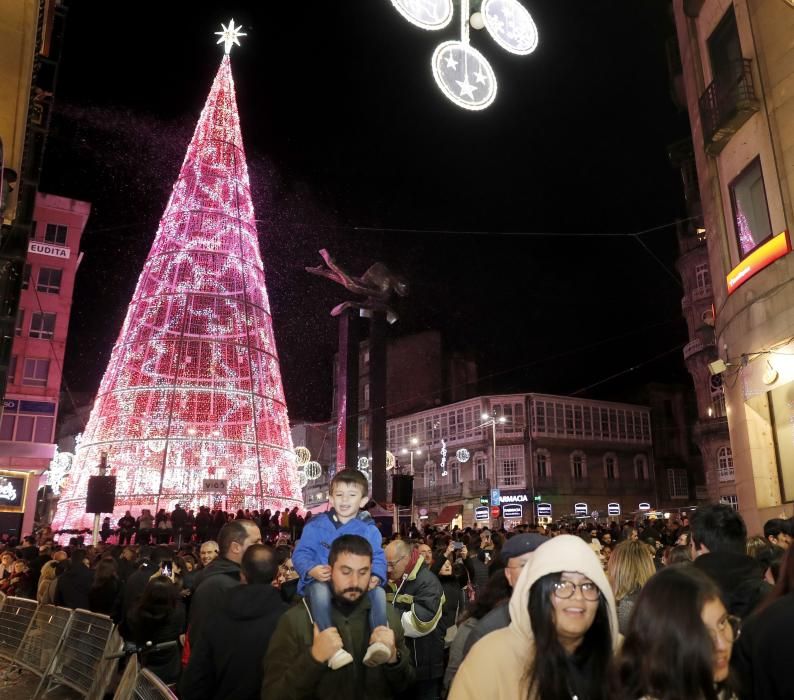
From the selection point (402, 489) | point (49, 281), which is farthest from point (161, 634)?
point (49, 281)

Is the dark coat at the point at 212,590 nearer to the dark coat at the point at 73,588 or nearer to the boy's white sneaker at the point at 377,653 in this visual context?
the boy's white sneaker at the point at 377,653

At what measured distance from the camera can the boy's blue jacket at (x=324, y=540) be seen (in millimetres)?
4102

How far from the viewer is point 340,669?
328cm

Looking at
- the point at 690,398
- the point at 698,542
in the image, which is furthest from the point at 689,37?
the point at 690,398

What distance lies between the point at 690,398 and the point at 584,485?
1481 centimetres

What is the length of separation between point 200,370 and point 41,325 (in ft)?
64.4

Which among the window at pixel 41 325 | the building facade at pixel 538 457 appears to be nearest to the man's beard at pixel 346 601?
the window at pixel 41 325

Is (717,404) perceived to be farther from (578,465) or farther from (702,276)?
(578,465)

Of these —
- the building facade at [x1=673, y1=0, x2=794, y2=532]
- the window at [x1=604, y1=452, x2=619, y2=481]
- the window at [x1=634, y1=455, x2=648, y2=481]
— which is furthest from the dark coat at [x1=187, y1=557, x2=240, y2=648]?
the window at [x1=634, y1=455, x2=648, y2=481]

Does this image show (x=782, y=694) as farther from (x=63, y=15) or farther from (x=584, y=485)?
(x=584, y=485)

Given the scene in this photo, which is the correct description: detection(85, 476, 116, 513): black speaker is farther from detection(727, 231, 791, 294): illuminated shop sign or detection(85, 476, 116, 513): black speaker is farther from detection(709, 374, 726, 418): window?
detection(709, 374, 726, 418): window

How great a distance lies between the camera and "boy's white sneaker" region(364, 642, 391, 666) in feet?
10.1

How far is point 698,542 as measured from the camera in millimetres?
4488

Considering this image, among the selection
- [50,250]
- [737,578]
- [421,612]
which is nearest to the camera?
[737,578]
